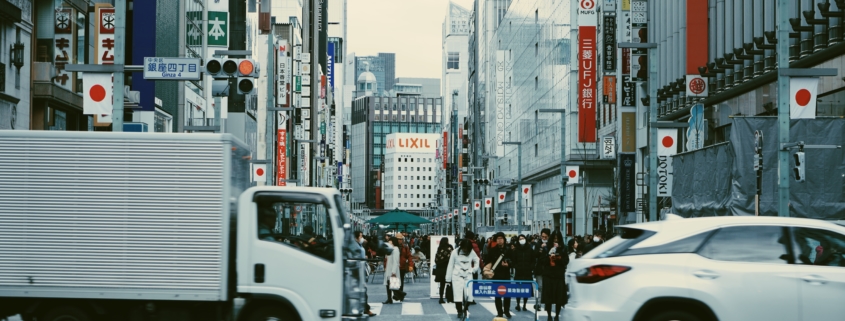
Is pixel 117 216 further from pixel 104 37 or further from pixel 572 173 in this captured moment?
pixel 572 173

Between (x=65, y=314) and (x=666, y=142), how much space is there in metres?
18.7

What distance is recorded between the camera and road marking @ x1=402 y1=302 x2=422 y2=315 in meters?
21.0

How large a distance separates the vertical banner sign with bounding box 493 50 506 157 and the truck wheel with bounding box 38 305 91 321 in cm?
8299

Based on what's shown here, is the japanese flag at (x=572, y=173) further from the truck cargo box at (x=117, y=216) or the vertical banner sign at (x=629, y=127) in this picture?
the truck cargo box at (x=117, y=216)

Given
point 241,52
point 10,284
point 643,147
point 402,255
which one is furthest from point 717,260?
point 643,147

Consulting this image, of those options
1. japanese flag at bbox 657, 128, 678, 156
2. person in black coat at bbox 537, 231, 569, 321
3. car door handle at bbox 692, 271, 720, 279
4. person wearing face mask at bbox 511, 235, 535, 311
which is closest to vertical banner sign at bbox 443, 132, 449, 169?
japanese flag at bbox 657, 128, 678, 156

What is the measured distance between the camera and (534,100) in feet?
257

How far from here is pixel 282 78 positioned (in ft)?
208

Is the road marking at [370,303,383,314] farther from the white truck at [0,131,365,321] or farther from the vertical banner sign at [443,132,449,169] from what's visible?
the vertical banner sign at [443,132,449,169]

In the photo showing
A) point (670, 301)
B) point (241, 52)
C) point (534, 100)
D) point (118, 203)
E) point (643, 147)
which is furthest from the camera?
point (534, 100)

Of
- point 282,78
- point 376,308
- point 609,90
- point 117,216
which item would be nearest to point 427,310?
point 376,308

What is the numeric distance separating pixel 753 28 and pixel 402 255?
12.8 m

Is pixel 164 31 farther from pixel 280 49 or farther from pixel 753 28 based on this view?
pixel 280 49

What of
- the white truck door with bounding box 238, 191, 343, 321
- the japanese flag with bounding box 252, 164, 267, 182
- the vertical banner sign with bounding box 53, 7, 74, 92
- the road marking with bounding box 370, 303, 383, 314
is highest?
the vertical banner sign with bounding box 53, 7, 74, 92
